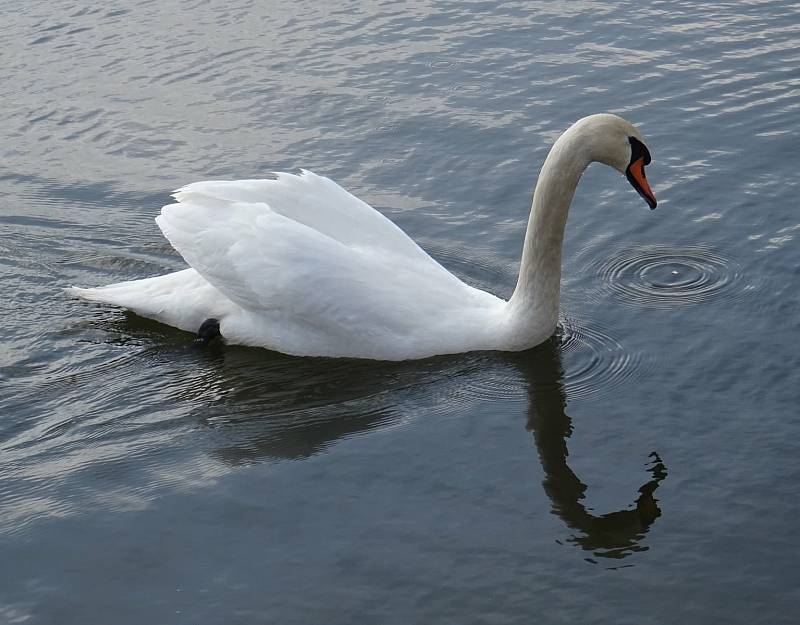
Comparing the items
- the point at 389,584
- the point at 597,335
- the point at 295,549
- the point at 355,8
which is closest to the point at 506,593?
the point at 389,584

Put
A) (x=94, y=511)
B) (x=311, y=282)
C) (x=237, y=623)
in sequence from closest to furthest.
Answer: (x=237, y=623) < (x=94, y=511) < (x=311, y=282)

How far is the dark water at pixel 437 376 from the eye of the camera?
661 cm

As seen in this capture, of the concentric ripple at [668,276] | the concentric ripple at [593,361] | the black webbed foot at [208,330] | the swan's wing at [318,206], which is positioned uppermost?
the swan's wing at [318,206]

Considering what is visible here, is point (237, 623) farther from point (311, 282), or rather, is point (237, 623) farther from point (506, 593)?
point (311, 282)

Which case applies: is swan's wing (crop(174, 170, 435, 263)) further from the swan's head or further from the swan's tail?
the swan's head

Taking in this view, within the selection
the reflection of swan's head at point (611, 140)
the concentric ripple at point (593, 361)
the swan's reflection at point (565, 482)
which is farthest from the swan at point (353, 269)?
the swan's reflection at point (565, 482)

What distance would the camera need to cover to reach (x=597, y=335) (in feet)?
29.5

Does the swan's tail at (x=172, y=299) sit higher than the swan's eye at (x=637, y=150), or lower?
lower

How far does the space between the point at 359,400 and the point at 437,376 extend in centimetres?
55

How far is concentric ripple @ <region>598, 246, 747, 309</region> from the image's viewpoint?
30.8 feet

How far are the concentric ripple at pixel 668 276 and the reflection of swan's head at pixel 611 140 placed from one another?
4.22 feet

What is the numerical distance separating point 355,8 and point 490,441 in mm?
9672

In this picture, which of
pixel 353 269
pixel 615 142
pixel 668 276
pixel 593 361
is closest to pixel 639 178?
pixel 615 142

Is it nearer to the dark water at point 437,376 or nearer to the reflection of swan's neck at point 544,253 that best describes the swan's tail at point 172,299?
the dark water at point 437,376
